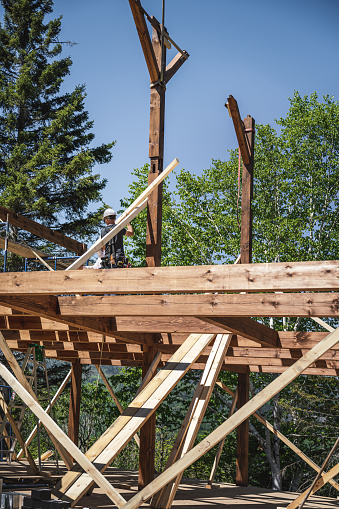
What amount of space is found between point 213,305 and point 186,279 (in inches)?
39.1

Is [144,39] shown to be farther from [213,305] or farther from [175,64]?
[213,305]

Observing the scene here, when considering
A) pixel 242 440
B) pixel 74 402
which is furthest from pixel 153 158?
pixel 74 402

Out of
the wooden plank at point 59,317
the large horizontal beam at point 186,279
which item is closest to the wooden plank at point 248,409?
the large horizontal beam at point 186,279

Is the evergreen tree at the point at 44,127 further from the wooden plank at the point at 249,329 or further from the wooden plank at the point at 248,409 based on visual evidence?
the wooden plank at the point at 248,409

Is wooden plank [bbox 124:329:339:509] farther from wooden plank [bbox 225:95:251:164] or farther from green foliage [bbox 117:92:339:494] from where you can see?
green foliage [bbox 117:92:339:494]

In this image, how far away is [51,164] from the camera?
21.5 meters

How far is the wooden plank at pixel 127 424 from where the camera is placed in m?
6.02

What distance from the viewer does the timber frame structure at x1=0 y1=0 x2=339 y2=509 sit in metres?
4.48

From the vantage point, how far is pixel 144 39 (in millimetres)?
7145

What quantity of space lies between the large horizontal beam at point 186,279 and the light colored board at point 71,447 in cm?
98

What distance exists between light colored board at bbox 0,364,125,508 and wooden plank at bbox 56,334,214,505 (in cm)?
52

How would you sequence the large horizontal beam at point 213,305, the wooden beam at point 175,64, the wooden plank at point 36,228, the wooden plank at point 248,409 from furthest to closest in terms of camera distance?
the wooden plank at point 36,228 < the wooden beam at point 175,64 < the large horizontal beam at point 213,305 < the wooden plank at point 248,409

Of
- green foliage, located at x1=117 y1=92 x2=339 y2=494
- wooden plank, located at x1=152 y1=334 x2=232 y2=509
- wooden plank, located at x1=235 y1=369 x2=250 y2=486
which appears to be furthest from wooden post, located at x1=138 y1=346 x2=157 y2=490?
green foliage, located at x1=117 y1=92 x2=339 y2=494

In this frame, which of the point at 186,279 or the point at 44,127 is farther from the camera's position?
the point at 44,127
